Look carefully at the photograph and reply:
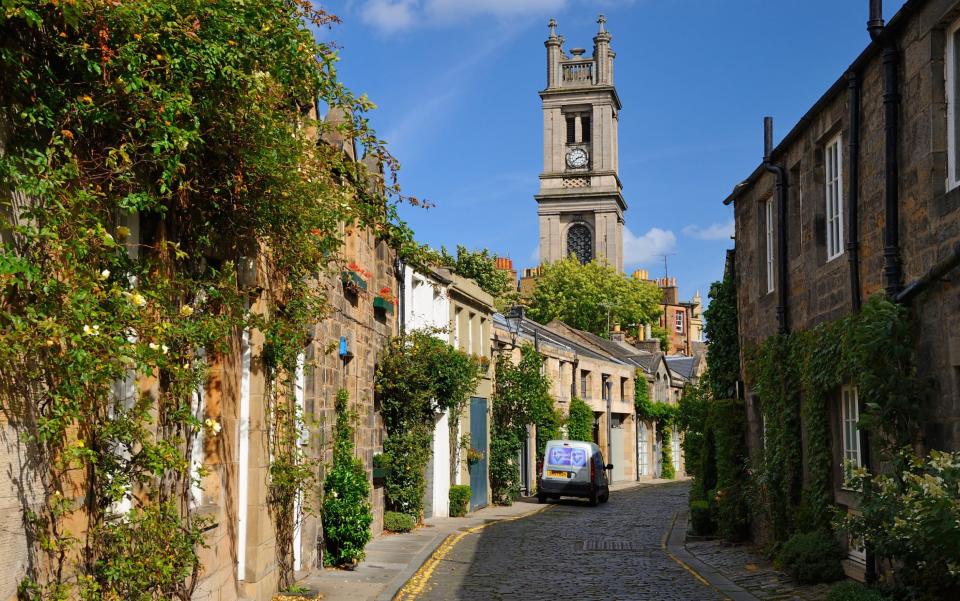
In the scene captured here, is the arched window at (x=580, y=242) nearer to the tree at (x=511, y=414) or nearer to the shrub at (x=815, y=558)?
the tree at (x=511, y=414)

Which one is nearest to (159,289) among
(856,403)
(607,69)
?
(856,403)

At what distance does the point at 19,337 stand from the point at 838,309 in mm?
10027

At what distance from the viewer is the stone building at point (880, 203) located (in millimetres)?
9859

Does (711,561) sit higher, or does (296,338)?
(296,338)

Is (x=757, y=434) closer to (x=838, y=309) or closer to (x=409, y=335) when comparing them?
(x=838, y=309)

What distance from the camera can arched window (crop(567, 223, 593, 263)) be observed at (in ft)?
300

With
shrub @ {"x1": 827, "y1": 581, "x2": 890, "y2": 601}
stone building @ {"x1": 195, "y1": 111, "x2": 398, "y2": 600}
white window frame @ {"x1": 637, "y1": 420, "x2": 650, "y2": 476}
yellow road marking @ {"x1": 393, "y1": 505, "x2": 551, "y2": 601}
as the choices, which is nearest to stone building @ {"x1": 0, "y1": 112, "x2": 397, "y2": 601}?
stone building @ {"x1": 195, "y1": 111, "x2": 398, "y2": 600}

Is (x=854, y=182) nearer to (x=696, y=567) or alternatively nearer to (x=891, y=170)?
(x=891, y=170)

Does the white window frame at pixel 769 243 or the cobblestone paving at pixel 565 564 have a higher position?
the white window frame at pixel 769 243

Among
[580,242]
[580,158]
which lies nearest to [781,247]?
[580,242]

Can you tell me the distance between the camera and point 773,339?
51.9 feet

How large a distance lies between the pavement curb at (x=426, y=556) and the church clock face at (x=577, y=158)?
72.0 meters

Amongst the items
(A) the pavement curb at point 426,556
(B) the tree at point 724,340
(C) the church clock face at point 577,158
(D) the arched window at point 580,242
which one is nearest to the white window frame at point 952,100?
(A) the pavement curb at point 426,556

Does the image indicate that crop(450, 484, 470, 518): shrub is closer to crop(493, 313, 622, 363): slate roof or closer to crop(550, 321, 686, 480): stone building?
crop(493, 313, 622, 363): slate roof
